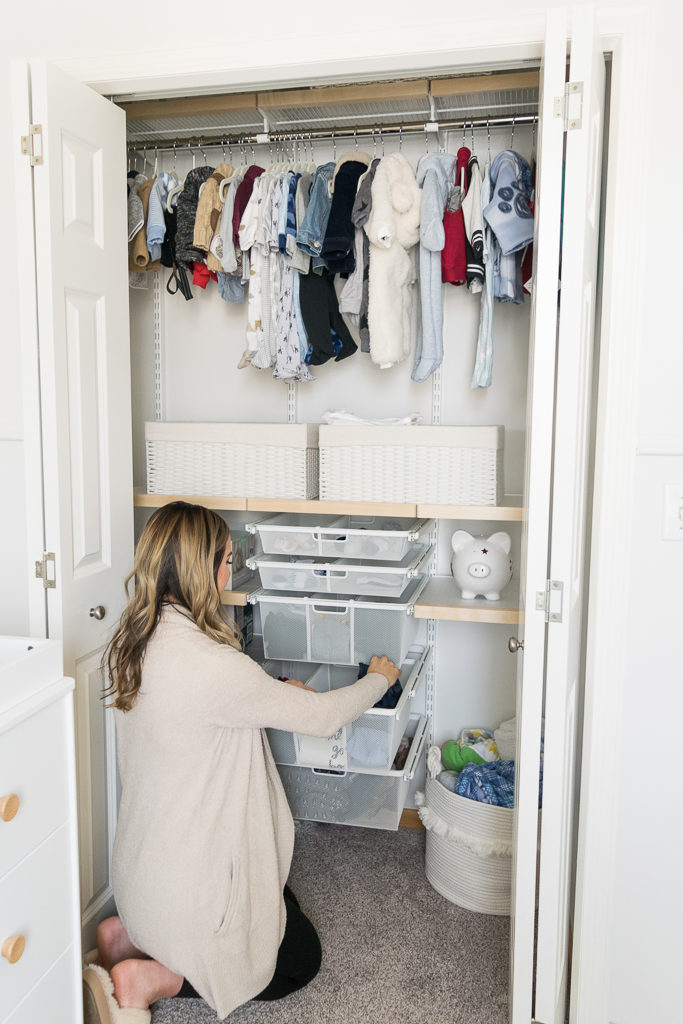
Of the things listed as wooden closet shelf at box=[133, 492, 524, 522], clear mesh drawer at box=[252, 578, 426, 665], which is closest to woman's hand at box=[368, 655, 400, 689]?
clear mesh drawer at box=[252, 578, 426, 665]

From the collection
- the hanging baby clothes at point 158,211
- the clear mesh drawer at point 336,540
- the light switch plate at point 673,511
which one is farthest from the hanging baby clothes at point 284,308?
the light switch plate at point 673,511

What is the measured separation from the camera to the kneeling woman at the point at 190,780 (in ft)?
5.50

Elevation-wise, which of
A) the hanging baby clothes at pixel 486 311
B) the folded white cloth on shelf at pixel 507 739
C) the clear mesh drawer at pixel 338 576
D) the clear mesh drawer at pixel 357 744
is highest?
the hanging baby clothes at pixel 486 311

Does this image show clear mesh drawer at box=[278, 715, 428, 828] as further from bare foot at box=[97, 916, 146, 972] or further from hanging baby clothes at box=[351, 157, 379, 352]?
hanging baby clothes at box=[351, 157, 379, 352]

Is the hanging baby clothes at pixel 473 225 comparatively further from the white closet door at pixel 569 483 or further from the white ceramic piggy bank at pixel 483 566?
the white ceramic piggy bank at pixel 483 566

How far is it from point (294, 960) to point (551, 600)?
110cm

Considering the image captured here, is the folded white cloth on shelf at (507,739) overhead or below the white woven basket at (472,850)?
overhead

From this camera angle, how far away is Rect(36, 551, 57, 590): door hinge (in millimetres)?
1785

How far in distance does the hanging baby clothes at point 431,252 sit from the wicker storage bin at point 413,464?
0.75 ft

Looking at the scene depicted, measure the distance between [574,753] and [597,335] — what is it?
3.10ft

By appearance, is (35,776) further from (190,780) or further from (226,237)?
(226,237)

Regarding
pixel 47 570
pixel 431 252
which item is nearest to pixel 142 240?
pixel 431 252

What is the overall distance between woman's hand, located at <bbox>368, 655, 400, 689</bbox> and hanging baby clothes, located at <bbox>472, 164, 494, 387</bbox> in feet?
2.67

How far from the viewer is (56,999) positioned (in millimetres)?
1458
